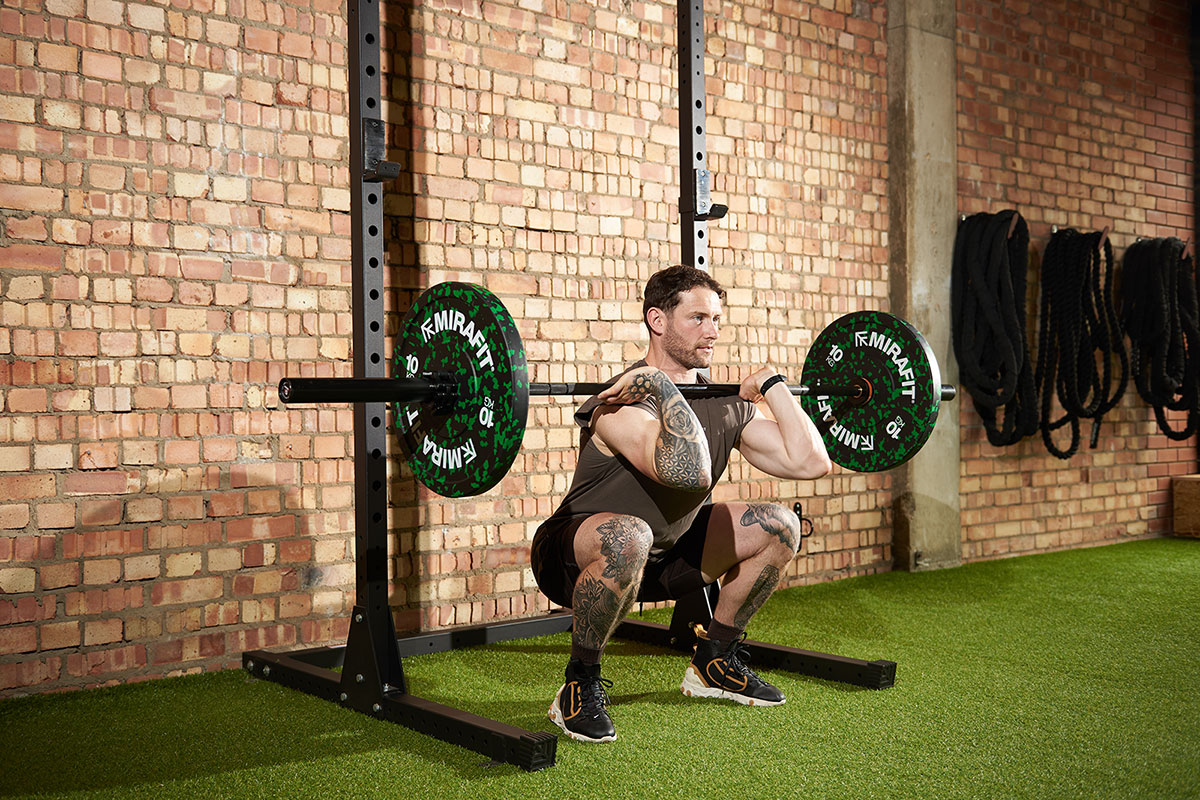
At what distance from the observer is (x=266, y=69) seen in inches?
126

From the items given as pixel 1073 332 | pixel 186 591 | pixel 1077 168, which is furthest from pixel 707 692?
pixel 1077 168

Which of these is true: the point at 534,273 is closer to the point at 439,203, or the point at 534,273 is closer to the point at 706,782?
the point at 439,203

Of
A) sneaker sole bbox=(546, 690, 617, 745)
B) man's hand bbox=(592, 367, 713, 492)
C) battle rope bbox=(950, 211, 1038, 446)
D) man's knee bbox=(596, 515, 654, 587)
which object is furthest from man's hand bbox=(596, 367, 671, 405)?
battle rope bbox=(950, 211, 1038, 446)

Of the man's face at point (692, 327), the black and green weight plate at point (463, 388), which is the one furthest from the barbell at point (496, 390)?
the man's face at point (692, 327)

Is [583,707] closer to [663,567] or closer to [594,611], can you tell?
[594,611]

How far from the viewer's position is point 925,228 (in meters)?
4.94

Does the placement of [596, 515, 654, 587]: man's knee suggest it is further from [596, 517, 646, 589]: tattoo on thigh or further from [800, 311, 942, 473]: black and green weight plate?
[800, 311, 942, 473]: black and green weight plate

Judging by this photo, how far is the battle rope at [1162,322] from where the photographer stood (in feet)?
18.7

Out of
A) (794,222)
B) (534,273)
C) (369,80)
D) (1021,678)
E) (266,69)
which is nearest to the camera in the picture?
(369,80)

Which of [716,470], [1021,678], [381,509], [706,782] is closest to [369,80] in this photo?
[381,509]

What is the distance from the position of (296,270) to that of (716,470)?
1.40 metres

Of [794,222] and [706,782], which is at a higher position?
[794,222]

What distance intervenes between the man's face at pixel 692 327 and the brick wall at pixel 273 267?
106 cm

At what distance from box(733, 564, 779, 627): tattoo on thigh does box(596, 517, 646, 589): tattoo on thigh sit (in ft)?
1.40
